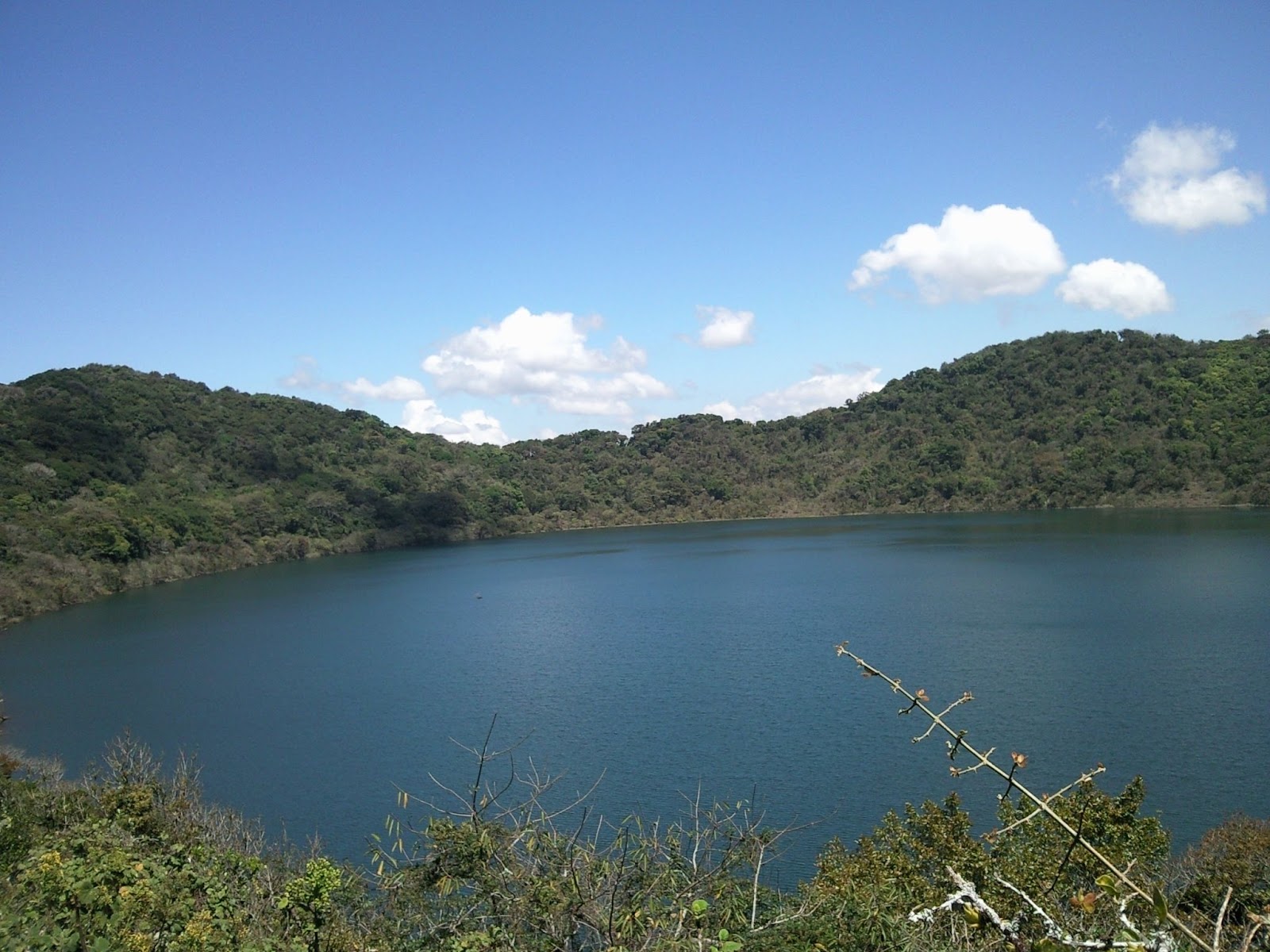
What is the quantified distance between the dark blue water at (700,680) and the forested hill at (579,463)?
7.51 m

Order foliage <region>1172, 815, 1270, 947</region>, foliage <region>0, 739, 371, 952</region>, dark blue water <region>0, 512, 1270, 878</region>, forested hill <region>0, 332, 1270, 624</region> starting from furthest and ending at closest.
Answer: forested hill <region>0, 332, 1270, 624</region>
dark blue water <region>0, 512, 1270, 878</region>
foliage <region>1172, 815, 1270, 947</region>
foliage <region>0, 739, 371, 952</region>

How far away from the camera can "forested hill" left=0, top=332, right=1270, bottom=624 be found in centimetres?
6000

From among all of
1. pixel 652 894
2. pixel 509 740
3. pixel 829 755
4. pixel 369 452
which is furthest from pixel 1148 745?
pixel 369 452

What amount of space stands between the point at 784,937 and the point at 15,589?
51.7 meters

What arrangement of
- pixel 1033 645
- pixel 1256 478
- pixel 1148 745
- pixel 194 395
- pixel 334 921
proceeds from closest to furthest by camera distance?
1. pixel 334 921
2. pixel 1148 745
3. pixel 1033 645
4. pixel 1256 478
5. pixel 194 395

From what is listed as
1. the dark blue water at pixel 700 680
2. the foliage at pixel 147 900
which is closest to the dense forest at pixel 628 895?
the foliage at pixel 147 900

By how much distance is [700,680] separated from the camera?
95.4 feet

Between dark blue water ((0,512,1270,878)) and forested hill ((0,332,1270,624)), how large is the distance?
7.51 metres

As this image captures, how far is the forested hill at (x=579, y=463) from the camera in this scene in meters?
60.0

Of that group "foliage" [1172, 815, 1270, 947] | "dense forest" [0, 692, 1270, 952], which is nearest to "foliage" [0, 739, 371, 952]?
"dense forest" [0, 692, 1270, 952]

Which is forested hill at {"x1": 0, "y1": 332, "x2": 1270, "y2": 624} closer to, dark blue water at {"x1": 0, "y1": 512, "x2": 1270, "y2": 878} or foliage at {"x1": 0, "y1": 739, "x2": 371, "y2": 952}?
dark blue water at {"x1": 0, "y1": 512, "x2": 1270, "y2": 878}

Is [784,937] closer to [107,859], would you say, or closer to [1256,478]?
[107,859]

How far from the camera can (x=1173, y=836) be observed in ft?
51.3

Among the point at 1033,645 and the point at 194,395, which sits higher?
the point at 194,395
